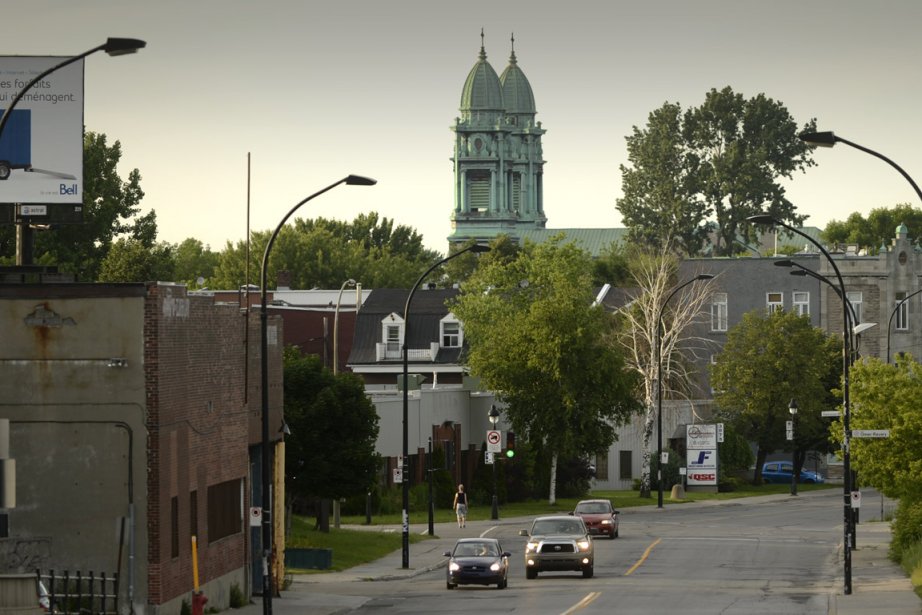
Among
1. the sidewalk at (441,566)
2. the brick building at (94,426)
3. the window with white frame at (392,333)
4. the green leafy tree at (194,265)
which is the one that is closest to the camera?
the brick building at (94,426)

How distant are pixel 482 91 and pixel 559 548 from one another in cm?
15303

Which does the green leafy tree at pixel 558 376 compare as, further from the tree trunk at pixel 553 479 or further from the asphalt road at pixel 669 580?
the asphalt road at pixel 669 580

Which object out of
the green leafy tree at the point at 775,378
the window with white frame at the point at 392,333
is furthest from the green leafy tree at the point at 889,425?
the window with white frame at the point at 392,333

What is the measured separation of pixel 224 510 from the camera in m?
38.0

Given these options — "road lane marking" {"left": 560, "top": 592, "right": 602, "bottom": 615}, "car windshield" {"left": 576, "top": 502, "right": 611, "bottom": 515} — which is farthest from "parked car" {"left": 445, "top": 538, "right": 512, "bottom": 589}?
"car windshield" {"left": 576, "top": 502, "right": 611, "bottom": 515}

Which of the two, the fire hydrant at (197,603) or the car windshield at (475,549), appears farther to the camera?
the car windshield at (475,549)

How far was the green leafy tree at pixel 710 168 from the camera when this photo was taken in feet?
421

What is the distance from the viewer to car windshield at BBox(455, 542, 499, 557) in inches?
1714

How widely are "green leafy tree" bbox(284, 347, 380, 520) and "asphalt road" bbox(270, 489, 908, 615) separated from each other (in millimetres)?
4936

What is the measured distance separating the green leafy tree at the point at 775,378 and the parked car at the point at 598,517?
32.5m

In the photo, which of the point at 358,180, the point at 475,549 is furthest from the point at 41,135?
the point at 475,549

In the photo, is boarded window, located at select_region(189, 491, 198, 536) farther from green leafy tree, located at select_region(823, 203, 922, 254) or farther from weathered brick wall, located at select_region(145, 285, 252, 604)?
green leafy tree, located at select_region(823, 203, 922, 254)

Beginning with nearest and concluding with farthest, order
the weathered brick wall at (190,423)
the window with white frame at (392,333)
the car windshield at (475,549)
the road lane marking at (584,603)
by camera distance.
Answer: the weathered brick wall at (190,423) → the road lane marking at (584,603) → the car windshield at (475,549) → the window with white frame at (392,333)

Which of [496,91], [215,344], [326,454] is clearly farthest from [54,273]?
[496,91]
